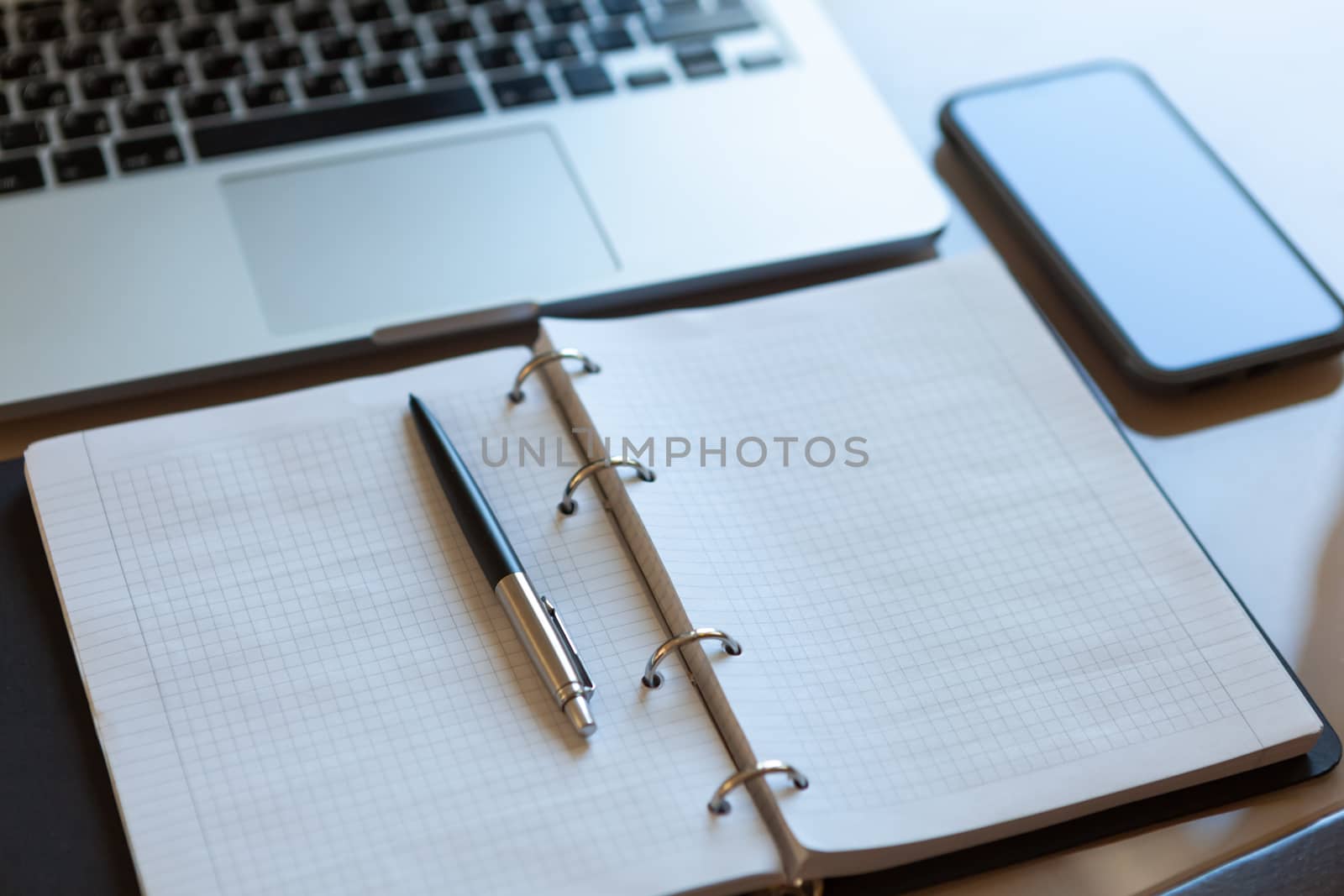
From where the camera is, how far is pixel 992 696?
1.87 ft

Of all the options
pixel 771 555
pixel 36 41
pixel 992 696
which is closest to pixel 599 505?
pixel 771 555

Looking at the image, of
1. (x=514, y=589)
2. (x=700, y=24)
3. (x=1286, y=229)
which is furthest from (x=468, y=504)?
(x=1286, y=229)

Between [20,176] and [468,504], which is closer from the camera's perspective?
[468,504]

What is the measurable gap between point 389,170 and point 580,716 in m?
0.41

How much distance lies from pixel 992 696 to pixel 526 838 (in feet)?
0.72

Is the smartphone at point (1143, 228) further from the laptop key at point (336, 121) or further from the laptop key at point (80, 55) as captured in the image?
the laptop key at point (80, 55)

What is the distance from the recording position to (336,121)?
80 centimetres

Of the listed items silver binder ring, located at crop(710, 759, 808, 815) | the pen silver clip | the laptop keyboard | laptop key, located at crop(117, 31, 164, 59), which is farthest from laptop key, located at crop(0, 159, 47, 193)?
silver binder ring, located at crop(710, 759, 808, 815)

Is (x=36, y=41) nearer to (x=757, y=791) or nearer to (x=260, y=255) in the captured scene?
(x=260, y=255)

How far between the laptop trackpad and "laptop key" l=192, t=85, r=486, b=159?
0.08 feet

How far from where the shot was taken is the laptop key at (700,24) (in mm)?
864

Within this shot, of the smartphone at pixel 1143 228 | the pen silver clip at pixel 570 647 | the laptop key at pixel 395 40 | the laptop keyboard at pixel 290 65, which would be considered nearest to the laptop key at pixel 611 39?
the laptop keyboard at pixel 290 65

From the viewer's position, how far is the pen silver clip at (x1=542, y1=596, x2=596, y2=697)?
0.55 m

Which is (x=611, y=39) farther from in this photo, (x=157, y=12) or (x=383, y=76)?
(x=157, y=12)
